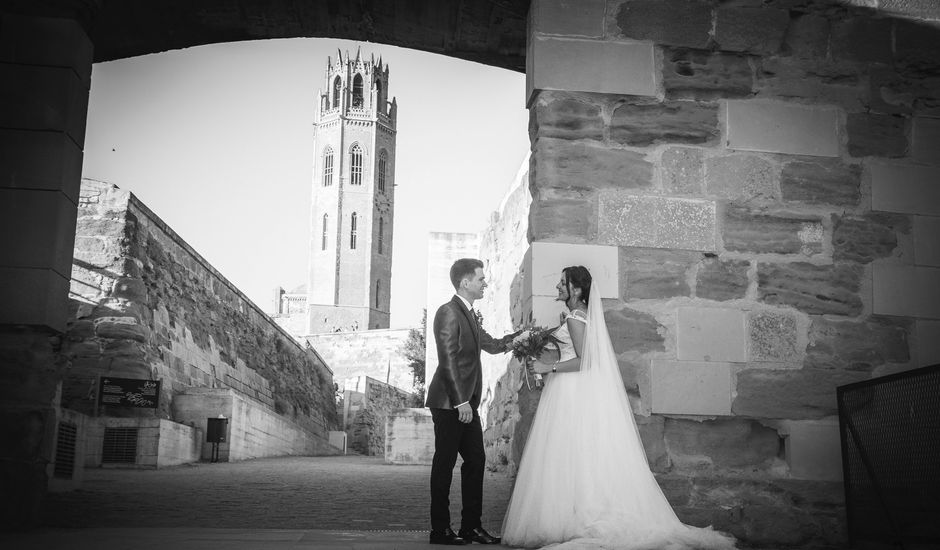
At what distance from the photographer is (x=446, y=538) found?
4.88m

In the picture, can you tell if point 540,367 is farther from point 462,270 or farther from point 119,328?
point 119,328

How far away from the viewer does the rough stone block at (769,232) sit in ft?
17.7

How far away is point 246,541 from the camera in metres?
4.73

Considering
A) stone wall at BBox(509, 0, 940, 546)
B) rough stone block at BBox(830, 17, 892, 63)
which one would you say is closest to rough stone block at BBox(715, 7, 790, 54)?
stone wall at BBox(509, 0, 940, 546)

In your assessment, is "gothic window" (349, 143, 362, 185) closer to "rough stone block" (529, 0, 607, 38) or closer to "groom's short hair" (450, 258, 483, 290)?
"rough stone block" (529, 0, 607, 38)

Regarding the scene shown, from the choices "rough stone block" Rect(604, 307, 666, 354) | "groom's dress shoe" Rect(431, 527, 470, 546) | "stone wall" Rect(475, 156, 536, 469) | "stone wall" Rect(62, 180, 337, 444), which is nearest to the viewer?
"groom's dress shoe" Rect(431, 527, 470, 546)

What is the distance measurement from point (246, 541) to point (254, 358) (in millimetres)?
18290

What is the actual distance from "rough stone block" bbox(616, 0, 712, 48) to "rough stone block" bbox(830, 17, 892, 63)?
78cm

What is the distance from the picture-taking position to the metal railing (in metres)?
4.71

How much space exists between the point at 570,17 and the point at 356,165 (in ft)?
238

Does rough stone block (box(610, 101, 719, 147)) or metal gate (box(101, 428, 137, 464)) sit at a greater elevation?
rough stone block (box(610, 101, 719, 147))

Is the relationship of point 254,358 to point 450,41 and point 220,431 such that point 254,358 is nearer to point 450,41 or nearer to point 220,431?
point 220,431

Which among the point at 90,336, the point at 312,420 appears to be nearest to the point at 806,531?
the point at 90,336

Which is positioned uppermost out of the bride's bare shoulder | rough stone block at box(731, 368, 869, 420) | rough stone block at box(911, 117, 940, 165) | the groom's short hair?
rough stone block at box(911, 117, 940, 165)
